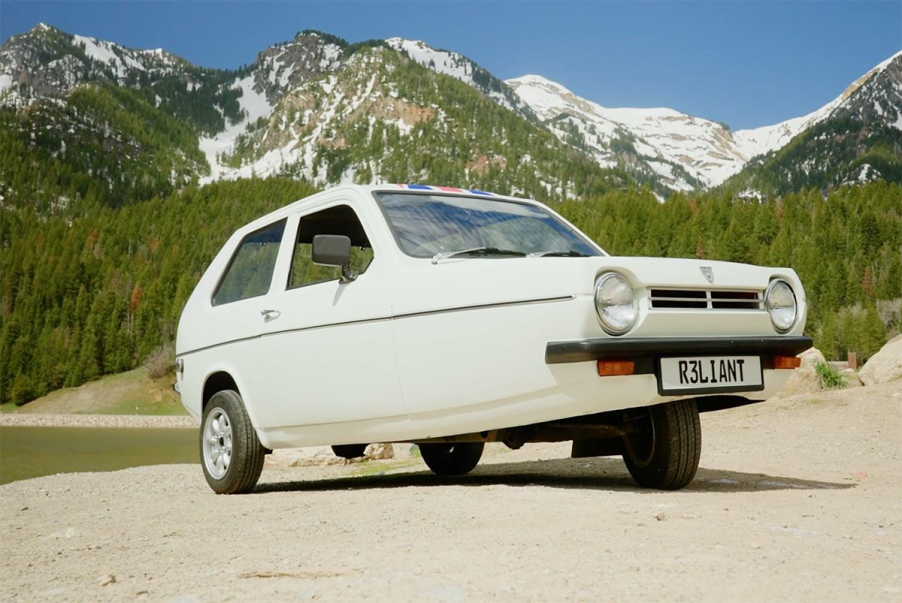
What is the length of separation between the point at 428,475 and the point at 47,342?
109759 mm

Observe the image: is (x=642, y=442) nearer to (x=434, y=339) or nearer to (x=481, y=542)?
(x=434, y=339)

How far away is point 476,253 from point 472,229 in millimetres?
411

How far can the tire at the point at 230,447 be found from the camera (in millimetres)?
5953

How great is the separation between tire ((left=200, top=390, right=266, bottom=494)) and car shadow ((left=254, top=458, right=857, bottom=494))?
30 centimetres

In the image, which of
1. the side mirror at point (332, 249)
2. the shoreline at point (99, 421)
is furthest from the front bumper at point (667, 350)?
the shoreline at point (99, 421)

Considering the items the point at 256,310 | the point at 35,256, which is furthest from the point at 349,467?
the point at 35,256

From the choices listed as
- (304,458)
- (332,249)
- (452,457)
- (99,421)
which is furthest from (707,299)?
(99,421)

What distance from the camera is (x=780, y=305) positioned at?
4.96 metres

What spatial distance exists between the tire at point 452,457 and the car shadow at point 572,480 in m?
0.12

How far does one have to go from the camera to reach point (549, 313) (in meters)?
4.27

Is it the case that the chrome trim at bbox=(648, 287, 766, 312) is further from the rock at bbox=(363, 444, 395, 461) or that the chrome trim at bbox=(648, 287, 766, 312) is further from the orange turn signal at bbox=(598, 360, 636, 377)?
the rock at bbox=(363, 444, 395, 461)

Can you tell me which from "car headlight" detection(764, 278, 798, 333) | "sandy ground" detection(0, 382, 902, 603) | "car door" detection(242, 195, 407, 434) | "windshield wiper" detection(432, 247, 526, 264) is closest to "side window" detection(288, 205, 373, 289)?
"car door" detection(242, 195, 407, 434)

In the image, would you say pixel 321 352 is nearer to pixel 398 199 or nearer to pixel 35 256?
pixel 398 199

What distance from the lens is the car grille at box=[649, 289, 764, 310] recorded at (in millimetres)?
4414
